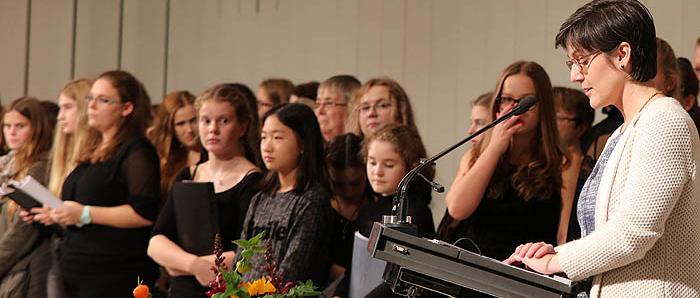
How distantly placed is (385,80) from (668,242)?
226 centimetres

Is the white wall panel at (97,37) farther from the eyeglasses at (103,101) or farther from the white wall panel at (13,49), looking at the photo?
the eyeglasses at (103,101)

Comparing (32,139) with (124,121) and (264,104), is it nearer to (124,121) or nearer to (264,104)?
(124,121)

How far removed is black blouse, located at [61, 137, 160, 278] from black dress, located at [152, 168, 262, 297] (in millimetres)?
271

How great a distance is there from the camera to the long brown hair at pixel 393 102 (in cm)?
433

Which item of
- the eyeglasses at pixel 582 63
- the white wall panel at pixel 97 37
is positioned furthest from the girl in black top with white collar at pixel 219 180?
the white wall panel at pixel 97 37

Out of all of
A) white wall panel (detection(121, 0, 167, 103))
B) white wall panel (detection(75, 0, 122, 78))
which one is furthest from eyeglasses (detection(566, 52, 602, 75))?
white wall panel (detection(75, 0, 122, 78))

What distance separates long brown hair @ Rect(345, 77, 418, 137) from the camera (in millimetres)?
4328

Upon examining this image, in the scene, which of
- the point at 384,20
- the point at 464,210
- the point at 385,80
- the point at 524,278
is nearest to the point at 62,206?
the point at 385,80

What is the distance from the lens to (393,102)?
14.2 feet

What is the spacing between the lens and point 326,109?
4.66 m

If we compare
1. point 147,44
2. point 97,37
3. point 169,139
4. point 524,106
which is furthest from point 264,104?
point 524,106

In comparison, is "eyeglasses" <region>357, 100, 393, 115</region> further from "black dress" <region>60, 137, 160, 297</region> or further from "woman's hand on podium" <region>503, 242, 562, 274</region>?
"woman's hand on podium" <region>503, 242, 562, 274</region>

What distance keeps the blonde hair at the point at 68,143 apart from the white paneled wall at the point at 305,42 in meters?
1.58

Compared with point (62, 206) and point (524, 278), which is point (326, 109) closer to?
point (62, 206)
